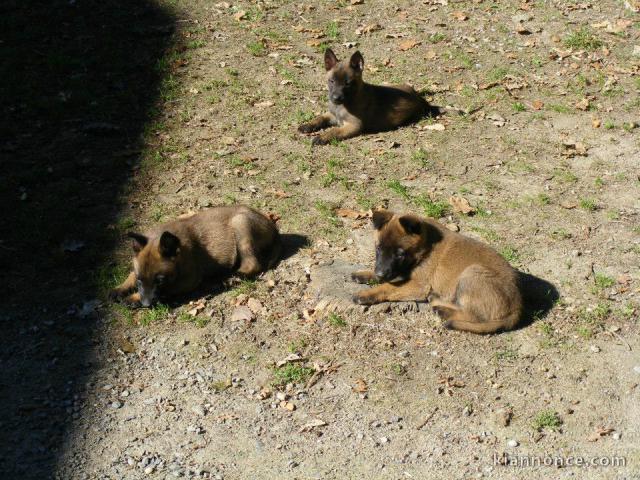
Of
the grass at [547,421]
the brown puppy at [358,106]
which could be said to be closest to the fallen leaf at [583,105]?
the brown puppy at [358,106]

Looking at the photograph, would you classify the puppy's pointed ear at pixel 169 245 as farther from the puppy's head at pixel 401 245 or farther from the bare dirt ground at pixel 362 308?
the puppy's head at pixel 401 245

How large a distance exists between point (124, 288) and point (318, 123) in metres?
4.29

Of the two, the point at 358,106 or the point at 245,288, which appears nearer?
the point at 245,288

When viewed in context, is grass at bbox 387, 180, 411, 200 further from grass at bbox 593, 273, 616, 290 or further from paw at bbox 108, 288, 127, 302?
paw at bbox 108, 288, 127, 302

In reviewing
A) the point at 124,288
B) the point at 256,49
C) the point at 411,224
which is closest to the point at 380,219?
the point at 411,224

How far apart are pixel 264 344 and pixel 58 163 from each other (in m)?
4.43

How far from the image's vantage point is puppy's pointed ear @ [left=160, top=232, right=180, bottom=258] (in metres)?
7.10

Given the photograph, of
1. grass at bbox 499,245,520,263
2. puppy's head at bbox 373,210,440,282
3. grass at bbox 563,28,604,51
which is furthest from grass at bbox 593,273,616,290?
grass at bbox 563,28,604,51

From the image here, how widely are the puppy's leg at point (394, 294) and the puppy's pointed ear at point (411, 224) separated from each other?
488 mm

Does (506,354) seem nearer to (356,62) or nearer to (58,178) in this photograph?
(356,62)

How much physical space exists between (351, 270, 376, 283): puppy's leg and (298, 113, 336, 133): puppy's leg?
355cm

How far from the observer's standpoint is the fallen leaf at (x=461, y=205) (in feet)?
28.3

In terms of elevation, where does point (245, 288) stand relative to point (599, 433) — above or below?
below

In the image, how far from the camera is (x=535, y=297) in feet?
23.8
